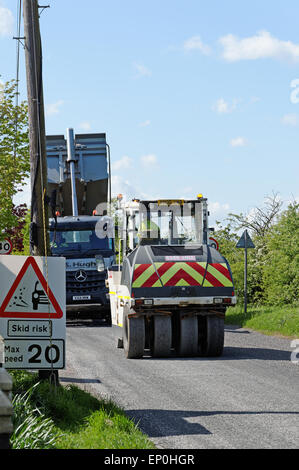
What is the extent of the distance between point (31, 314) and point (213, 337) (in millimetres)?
5942

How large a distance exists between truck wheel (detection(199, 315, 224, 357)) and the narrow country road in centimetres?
21

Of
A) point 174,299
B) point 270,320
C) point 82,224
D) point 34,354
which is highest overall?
point 82,224

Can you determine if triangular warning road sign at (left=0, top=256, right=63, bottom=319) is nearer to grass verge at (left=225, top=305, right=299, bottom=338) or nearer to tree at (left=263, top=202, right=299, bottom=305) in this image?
grass verge at (left=225, top=305, right=299, bottom=338)

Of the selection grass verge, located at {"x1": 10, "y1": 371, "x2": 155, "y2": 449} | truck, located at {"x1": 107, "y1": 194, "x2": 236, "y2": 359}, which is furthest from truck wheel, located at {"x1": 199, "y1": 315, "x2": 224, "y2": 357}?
grass verge, located at {"x1": 10, "y1": 371, "x2": 155, "y2": 449}

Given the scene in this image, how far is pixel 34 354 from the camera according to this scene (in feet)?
28.1

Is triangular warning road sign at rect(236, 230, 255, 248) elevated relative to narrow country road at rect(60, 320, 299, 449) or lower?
elevated

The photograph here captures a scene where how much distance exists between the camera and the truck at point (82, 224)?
22703mm

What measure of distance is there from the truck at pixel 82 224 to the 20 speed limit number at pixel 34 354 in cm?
1400

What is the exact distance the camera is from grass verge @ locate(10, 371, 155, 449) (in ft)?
20.1

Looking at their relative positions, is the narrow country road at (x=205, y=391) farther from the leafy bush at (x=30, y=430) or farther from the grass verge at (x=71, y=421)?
the leafy bush at (x=30, y=430)

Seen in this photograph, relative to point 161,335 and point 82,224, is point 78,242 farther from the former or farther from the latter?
point 161,335

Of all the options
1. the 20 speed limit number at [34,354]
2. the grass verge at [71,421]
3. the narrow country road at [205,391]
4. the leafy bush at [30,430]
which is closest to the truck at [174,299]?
the narrow country road at [205,391]

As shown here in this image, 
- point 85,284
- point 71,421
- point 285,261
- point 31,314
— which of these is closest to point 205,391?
point 31,314

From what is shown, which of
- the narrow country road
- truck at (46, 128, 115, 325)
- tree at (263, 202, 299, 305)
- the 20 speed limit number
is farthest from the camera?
tree at (263, 202, 299, 305)
